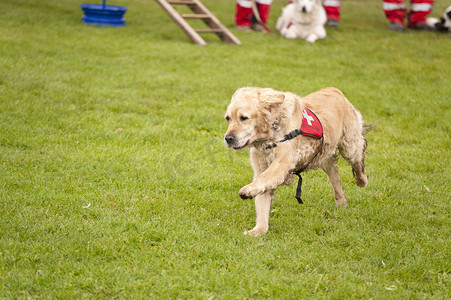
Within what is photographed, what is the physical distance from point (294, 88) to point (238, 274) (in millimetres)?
5605

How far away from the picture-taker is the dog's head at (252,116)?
3.93m

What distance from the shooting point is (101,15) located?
1284 cm

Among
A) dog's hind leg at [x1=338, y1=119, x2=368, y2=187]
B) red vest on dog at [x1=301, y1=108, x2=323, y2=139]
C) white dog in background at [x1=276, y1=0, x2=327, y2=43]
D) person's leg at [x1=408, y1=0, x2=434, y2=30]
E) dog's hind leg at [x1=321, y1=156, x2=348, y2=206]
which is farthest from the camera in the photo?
person's leg at [x1=408, y1=0, x2=434, y2=30]

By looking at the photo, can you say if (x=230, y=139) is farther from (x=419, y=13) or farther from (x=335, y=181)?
(x=419, y=13)

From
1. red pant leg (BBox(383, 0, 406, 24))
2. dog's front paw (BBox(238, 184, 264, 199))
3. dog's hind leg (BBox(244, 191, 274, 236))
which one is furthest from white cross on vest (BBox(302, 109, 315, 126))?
red pant leg (BBox(383, 0, 406, 24))

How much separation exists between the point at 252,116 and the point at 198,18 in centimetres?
869

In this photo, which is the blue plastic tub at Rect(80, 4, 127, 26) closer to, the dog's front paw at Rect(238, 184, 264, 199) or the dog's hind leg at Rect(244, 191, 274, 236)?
the dog's hind leg at Rect(244, 191, 274, 236)

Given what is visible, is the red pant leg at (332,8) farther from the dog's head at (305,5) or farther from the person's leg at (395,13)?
the dog's head at (305,5)

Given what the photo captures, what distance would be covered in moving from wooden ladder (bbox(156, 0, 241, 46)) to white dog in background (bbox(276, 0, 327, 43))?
1.72 meters

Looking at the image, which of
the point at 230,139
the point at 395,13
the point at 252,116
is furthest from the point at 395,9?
the point at 230,139

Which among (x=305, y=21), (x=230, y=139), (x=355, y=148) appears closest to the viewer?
(x=230, y=139)

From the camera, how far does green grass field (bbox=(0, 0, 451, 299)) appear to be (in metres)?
3.59

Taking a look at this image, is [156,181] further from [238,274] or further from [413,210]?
[413,210]

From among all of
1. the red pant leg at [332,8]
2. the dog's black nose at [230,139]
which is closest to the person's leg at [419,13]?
the red pant leg at [332,8]
